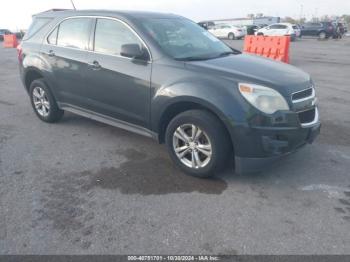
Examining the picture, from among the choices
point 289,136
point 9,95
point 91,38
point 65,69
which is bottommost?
point 9,95

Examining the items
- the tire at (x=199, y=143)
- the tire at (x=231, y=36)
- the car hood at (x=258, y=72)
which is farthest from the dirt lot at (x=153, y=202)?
the tire at (x=231, y=36)

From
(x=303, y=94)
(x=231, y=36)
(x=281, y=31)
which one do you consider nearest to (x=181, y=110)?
(x=303, y=94)

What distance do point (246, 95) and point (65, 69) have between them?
2.90 m

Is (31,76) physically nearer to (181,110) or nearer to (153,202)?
(181,110)

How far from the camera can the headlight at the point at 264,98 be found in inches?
136

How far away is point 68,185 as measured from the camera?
380 centimetres

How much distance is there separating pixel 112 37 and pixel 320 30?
1435 inches

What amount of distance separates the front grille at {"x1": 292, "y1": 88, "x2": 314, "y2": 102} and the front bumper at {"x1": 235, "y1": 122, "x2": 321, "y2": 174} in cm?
34

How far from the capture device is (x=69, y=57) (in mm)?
5000

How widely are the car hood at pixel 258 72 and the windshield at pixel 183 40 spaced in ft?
0.91

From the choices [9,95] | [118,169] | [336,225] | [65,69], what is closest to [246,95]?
[336,225]

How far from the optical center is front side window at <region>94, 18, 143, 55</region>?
171 inches

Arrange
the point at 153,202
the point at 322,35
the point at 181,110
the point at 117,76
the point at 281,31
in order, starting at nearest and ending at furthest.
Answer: the point at 153,202 < the point at 181,110 < the point at 117,76 < the point at 281,31 < the point at 322,35

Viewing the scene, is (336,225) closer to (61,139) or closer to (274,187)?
(274,187)
